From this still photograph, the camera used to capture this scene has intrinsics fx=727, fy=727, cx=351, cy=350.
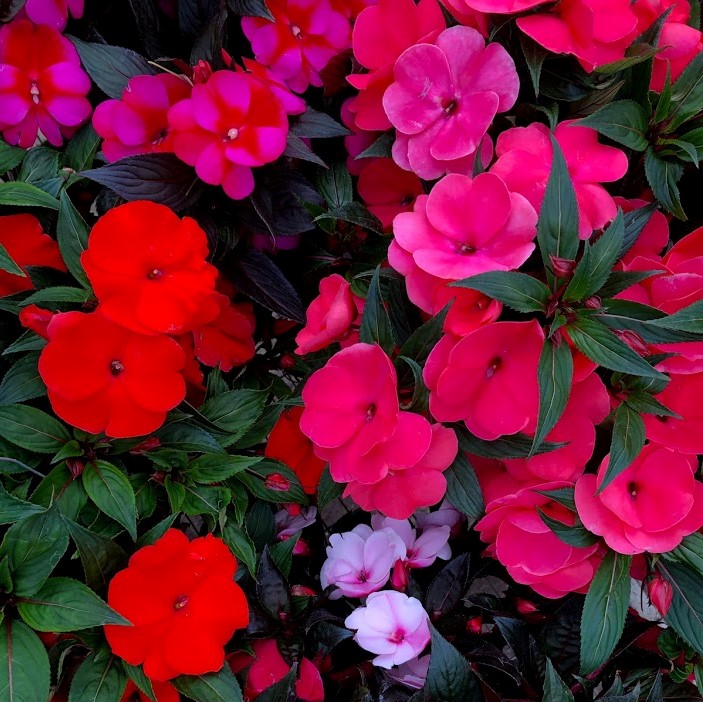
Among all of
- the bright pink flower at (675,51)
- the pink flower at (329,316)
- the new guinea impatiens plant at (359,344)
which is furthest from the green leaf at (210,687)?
the bright pink flower at (675,51)

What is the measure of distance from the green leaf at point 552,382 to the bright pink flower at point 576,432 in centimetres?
8

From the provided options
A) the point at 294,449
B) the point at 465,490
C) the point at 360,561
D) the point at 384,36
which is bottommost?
the point at 360,561

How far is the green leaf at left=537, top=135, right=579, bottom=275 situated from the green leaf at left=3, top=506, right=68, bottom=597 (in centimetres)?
62

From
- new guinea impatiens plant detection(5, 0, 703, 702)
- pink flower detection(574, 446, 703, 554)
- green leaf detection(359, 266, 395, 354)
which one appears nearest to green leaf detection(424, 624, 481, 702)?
new guinea impatiens plant detection(5, 0, 703, 702)

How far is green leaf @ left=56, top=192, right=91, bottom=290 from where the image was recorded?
896 mm

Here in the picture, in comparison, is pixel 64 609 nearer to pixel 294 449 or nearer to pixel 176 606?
pixel 176 606

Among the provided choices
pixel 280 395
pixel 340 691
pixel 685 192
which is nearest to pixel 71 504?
pixel 280 395

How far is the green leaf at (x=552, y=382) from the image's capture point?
2.38 ft

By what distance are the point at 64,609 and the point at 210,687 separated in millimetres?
210

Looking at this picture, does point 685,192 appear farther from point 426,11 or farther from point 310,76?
point 310,76

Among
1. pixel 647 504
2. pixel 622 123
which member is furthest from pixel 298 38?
pixel 647 504

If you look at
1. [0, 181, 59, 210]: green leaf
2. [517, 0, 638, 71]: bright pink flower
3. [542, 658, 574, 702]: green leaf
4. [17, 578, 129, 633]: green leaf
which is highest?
[517, 0, 638, 71]: bright pink flower

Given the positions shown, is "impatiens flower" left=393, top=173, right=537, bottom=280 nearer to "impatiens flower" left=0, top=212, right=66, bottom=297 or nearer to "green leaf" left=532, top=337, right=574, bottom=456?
"green leaf" left=532, top=337, right=574, bottom=456

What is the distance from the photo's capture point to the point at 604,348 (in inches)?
29.2
